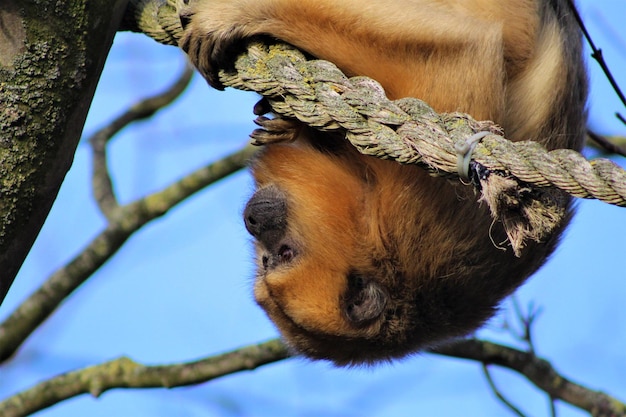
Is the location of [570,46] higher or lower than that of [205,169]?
higher

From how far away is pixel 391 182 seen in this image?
4.37m

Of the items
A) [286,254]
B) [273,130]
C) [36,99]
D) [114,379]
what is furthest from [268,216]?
[114,379]

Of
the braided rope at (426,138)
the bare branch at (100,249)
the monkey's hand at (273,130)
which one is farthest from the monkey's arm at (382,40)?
the bare branch at (100,249)

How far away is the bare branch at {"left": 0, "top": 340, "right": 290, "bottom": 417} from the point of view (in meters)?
5.45

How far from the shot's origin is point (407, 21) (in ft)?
13.7

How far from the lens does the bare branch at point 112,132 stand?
6.44 meters

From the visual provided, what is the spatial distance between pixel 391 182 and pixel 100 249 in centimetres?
→ 279

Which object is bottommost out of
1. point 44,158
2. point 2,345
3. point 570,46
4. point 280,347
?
point 2,345

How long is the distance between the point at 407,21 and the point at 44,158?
204 cm

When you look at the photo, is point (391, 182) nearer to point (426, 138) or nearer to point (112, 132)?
point (426, 138)

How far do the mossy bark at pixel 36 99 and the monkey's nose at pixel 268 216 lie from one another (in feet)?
4.88

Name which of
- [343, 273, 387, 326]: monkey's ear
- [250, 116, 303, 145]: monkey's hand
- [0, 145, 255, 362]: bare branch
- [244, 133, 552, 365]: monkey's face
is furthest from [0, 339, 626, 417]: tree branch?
[250, 116, 303, 145]: monkey's hand

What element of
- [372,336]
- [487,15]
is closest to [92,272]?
[372,336]

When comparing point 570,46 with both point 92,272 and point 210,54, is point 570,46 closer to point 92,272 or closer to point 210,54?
point 210,54
